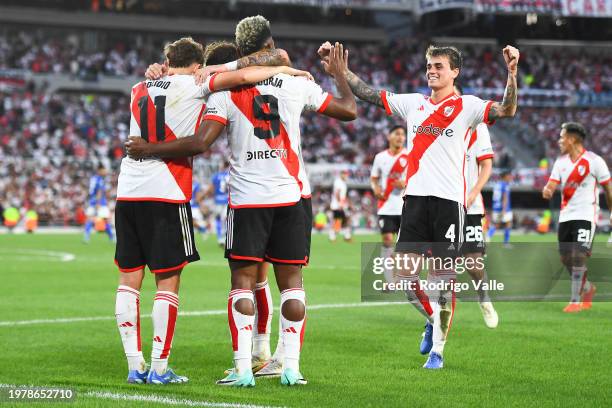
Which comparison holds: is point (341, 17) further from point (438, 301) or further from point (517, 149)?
point (438, 301)

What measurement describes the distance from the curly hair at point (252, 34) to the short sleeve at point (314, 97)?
0.37m

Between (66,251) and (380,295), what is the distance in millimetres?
13999

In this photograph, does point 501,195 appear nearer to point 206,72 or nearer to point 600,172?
point 600,172

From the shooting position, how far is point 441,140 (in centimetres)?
765

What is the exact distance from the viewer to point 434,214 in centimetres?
767

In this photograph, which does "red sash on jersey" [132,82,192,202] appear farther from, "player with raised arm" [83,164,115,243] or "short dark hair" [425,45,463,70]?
"player with raised arm" [83,164,115,243]

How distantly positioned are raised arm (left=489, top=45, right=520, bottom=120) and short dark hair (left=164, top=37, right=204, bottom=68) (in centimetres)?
225

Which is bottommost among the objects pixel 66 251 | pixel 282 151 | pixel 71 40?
pixel 66 251

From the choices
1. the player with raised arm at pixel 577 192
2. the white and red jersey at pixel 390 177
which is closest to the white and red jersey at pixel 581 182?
the player with raised arm at pixel 577 192

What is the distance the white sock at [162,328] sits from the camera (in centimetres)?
664

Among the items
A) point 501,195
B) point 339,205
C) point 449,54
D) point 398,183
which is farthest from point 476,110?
point 339,205

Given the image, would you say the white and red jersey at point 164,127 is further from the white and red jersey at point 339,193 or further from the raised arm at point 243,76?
the white and red jersey at point 339,193

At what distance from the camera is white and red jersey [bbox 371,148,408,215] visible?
14.1 metres

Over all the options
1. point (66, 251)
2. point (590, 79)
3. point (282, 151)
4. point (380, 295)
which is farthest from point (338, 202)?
point (590, 79)
